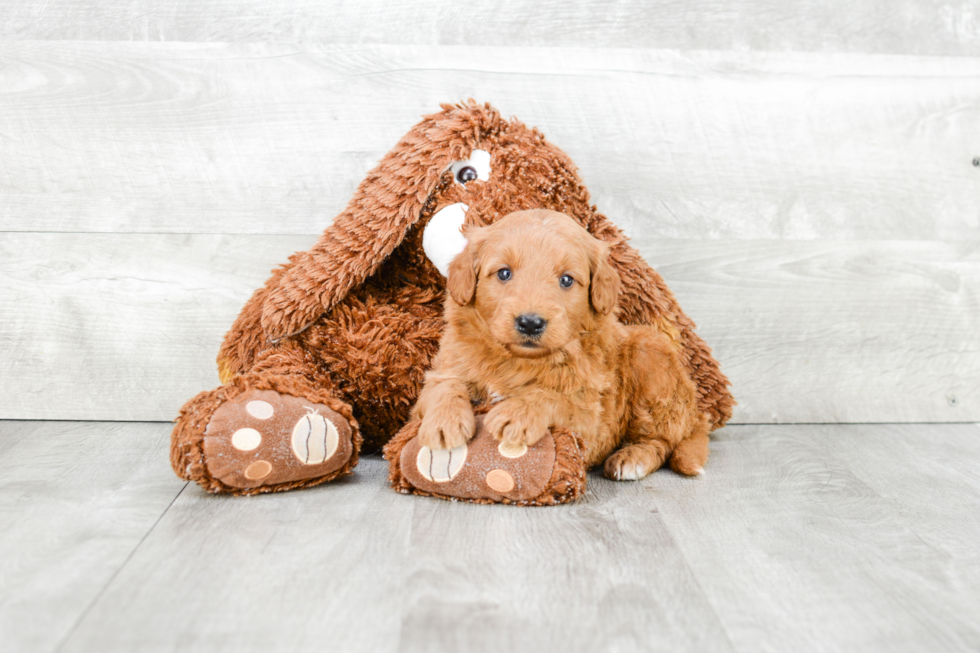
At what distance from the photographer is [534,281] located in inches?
51.6

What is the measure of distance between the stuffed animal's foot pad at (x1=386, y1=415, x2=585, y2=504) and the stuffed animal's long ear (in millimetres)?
391

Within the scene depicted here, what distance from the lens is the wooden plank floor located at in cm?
98

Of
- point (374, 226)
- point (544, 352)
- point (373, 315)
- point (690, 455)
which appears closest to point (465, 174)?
point (374, 226)

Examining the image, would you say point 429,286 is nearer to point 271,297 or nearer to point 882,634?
point 271,297

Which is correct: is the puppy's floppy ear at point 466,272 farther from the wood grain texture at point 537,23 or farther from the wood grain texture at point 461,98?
the wood grain texture at point 537,23

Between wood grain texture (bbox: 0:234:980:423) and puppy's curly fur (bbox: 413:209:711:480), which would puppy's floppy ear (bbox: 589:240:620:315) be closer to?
puppy's curly fur (bbox: 413:209:711:480)

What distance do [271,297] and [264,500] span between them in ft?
1.42

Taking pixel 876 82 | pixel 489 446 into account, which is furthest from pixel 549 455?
pixel 876 82

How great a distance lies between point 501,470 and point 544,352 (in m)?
0.22

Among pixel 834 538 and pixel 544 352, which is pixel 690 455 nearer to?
pixel 834 538

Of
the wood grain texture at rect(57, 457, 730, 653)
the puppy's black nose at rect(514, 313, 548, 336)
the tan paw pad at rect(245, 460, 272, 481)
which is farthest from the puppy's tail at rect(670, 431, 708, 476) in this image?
the tan paw pad at rect(245, 460, 272, 481)

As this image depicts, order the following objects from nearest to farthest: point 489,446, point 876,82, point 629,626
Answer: point 629,626 → point 489,446 → point 876,82

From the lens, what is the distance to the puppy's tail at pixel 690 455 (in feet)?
5.33

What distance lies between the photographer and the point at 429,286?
5.56 feet
